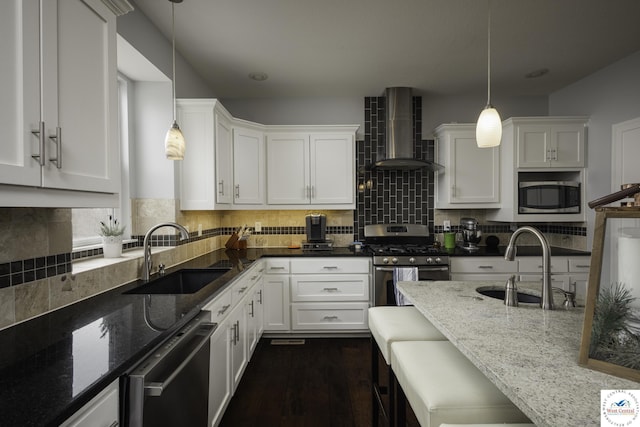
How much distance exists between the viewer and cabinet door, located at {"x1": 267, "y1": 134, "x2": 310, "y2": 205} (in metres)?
3.47

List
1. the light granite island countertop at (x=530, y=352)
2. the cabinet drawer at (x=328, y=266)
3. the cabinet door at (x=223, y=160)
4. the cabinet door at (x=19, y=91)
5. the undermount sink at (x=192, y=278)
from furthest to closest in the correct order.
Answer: the cabinet drawer at (x=328, y=266)
the cabinet door at (x=223, y=160)
the undermount sink at (x=192, y=278)
the cabinet door at (x=19, y=91)
the light granite island countertop at (x=530, y=352)

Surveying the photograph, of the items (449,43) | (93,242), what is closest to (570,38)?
(449,43)

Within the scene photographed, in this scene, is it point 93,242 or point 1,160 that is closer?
point 1,160

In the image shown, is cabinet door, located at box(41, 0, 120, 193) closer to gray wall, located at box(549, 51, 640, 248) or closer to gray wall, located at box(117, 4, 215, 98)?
gray wall, located at box(117, 4, 215, 98)

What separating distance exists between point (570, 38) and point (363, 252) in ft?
8.25

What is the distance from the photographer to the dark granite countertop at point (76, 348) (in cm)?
72

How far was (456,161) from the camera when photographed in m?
3.50

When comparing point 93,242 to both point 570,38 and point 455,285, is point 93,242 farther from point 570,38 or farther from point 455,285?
point 570,38

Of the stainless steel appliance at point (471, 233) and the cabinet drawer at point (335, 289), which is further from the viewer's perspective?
the stainless steel appliance at point (471, 233)

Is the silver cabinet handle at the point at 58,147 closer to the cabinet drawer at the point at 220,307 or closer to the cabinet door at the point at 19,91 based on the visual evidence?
the cabinet door at the point at 19,91

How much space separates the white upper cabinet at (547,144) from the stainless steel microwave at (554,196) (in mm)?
203

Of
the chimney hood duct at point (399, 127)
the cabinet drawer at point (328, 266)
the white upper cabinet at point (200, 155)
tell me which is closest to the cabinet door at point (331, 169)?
the chimney hood duct at point (399, 127)

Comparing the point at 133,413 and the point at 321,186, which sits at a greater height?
the point at 321,186

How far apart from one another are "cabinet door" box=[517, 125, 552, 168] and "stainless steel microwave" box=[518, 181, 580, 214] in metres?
0.22
